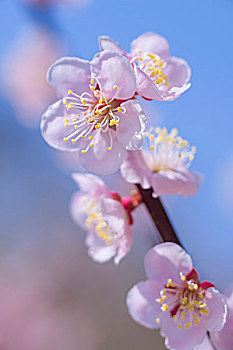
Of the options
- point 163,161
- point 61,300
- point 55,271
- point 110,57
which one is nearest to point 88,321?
point 61,300

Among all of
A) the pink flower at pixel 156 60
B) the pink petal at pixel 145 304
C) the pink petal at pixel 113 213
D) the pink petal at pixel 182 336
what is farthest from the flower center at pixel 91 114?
the pink petal at pixel 182 336

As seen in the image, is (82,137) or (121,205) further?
(121,205)

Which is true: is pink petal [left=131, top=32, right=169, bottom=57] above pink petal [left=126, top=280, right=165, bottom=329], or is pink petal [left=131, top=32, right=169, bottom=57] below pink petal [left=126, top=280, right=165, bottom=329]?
above

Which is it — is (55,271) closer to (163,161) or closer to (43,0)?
(43,0)

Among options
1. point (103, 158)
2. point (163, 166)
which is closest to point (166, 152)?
point (163, 166)

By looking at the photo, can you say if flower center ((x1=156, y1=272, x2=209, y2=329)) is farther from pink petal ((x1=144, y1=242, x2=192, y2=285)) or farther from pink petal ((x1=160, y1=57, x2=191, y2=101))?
pink petal ((x1=160, y1=57, x2=191, y2=101))

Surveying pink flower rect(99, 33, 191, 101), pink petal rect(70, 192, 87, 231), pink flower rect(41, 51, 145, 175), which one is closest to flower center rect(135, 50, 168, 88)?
pink flower rect(99, 33, 191, 101)

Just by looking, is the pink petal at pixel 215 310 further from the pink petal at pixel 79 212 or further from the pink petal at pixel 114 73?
the pink petal at pixel 79 212
